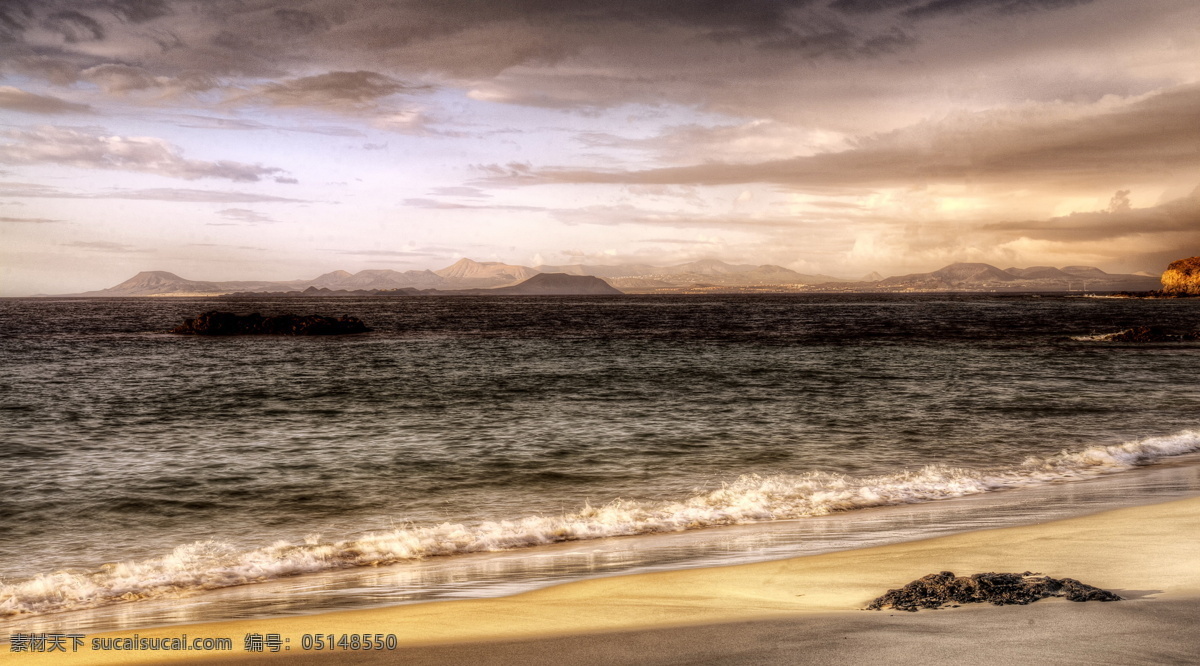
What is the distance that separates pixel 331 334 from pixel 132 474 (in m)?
61.6

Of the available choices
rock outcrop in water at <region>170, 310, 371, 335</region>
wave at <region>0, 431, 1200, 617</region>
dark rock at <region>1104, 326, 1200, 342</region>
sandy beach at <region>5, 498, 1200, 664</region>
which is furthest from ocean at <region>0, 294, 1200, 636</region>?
rock outcrop in water at <region>170, 310, 371, 335</region>

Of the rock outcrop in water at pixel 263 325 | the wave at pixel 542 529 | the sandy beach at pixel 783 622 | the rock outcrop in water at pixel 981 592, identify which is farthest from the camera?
the rock outcrop in water at pixel 263 325

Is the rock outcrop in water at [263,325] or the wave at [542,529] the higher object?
the rock outcrop in water at [263,325]

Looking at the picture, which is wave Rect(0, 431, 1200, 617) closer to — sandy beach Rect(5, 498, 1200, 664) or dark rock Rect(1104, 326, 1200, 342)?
sandy beach Rect(5, 498, 1200, 664)

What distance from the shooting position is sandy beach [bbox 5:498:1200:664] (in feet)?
19.5

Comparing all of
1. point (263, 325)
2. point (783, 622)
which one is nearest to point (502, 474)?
point (783, 622)

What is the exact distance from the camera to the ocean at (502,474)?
30.5ft

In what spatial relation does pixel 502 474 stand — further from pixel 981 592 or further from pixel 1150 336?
pixel 1150 336

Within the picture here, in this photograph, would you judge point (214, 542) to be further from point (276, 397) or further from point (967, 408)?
point (967, 408)

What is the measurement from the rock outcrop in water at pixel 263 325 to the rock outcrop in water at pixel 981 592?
7403cm

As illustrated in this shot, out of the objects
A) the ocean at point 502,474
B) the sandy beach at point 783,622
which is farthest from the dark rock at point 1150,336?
the sandy beach at point 783,622

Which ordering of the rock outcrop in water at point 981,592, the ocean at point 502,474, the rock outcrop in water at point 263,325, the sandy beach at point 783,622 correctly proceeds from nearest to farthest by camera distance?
1. the sandy beach at point 783,622
2. the rock outcrop in water at point 981,592
3. the ocean at point 502,474
4. the rock outcrop in water at point 263,325

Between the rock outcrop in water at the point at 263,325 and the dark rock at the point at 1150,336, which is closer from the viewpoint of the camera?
the dark rock at the point at 1150,336

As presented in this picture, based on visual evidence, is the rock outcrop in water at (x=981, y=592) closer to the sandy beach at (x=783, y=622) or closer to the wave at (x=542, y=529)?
the sandy beach at (x=783, y=622)
